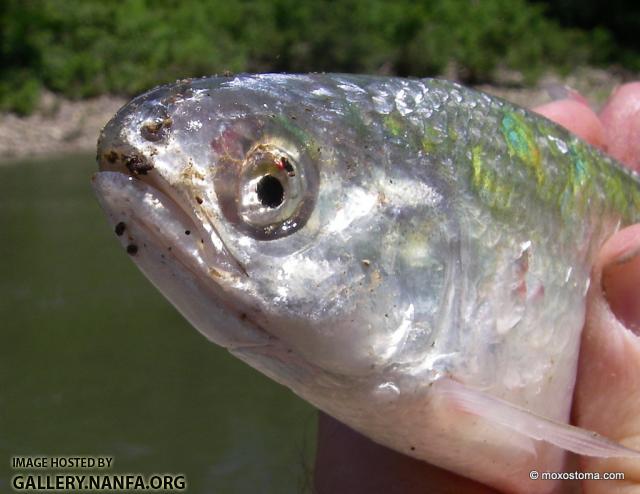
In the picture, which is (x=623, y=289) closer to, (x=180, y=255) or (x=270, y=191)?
(x=270, y=191)

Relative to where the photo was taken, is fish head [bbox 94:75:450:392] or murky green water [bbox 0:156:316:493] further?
murky green water [bbox 0:156:316:493]

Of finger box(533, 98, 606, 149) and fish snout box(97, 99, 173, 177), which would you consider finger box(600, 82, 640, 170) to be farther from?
fish snout box(97, 99, 173, 177)

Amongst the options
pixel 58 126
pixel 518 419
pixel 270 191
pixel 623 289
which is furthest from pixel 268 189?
pixel 58 126

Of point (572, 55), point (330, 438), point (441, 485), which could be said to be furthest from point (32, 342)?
point (572, 55)

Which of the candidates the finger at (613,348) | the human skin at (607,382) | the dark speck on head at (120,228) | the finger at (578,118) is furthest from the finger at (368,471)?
the finger at (578,118)

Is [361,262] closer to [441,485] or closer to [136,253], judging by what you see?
[136,253]

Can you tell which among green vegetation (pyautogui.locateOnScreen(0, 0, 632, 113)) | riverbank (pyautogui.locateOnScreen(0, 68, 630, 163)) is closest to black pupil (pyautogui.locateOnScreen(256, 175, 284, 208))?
riverbank (pyautogui.locateOnScreen(0, 68, 630, 163))

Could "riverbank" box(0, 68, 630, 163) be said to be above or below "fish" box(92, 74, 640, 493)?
above
